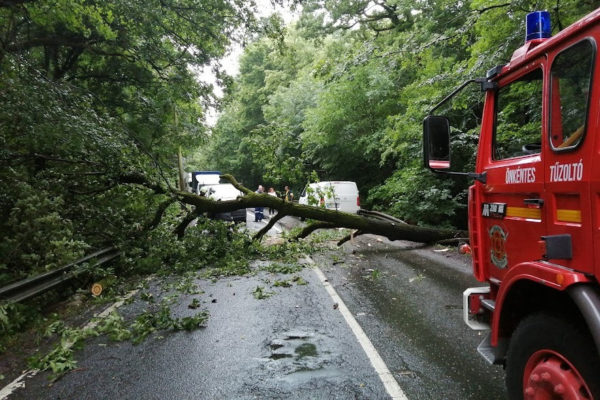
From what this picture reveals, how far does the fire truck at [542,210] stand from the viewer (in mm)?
1914

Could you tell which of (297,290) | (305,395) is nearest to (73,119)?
(297,290)

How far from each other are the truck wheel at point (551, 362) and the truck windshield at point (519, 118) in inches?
42.5

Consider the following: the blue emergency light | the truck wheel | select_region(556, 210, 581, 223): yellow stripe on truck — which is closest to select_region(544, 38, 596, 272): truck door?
select_region(556, 210, 581, 223): yellow stripe on truck

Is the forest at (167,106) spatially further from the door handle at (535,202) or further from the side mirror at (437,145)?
the door handle at (535,202)

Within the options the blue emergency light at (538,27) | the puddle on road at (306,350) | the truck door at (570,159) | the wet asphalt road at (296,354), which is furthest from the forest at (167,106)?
the truck door at (570,159)

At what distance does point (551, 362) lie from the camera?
2.05 meters

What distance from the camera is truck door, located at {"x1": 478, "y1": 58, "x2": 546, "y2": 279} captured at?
2438 mm

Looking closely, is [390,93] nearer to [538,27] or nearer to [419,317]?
[419,317]

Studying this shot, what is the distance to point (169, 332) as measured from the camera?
16.4 ft

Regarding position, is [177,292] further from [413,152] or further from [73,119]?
[413,152]

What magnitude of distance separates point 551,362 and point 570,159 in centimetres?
106

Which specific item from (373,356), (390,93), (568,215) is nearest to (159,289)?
(373,356)

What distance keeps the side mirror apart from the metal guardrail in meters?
5.14

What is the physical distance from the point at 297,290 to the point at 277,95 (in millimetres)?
25551
